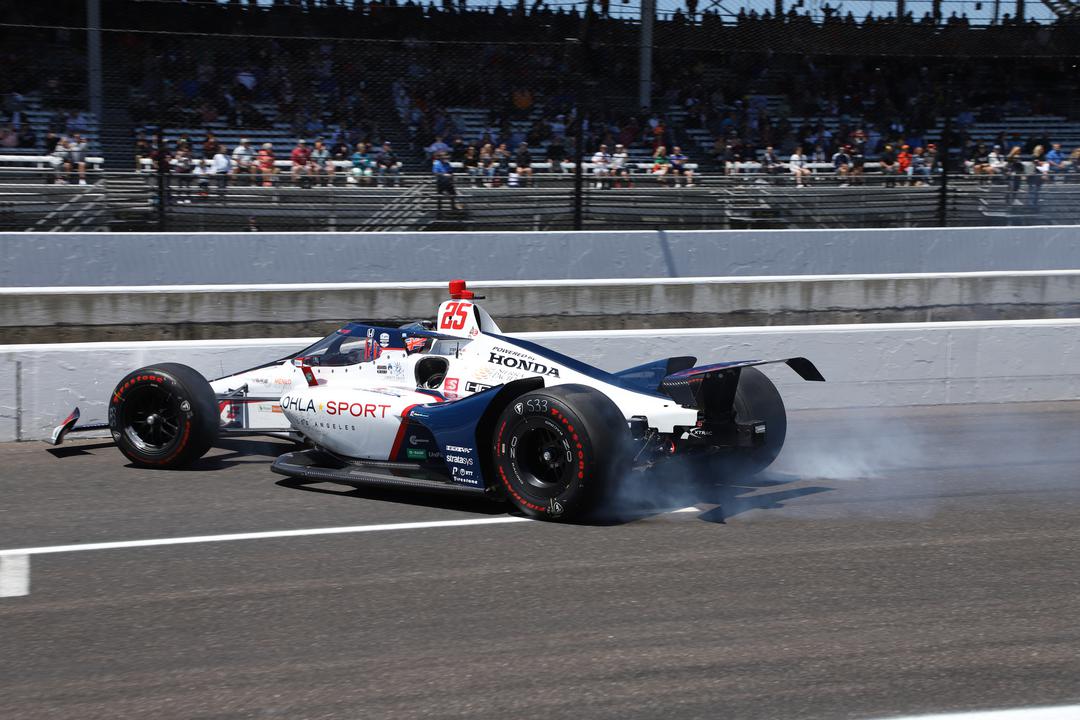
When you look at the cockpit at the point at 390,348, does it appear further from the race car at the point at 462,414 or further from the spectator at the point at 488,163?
the spectator at the point at 488,163

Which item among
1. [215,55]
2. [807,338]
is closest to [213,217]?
[215,55]

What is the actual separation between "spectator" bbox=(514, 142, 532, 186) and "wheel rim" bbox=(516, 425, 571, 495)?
10591mm

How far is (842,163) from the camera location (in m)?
20.5

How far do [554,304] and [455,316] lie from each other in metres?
6.27

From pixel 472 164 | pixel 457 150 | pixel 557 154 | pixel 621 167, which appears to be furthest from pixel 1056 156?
pixel 457 150

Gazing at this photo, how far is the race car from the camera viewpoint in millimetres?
6562

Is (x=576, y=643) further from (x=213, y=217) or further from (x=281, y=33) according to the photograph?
(x=281, y=33)

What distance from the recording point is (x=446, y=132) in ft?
56.6

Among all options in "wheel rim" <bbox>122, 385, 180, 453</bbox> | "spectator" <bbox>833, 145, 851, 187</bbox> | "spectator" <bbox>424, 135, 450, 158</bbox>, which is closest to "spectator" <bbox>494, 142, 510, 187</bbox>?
"spectator" <bbox>424, 135, 450, 158</bbox>

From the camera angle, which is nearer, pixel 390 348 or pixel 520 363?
pixel 520 363

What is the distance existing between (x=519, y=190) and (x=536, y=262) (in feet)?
4.17

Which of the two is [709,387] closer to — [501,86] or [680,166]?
[501,86]

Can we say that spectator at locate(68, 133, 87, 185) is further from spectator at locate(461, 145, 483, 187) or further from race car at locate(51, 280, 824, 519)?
race car at locate(51, 280, 824, 519)

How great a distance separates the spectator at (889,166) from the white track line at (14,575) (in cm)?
1571
